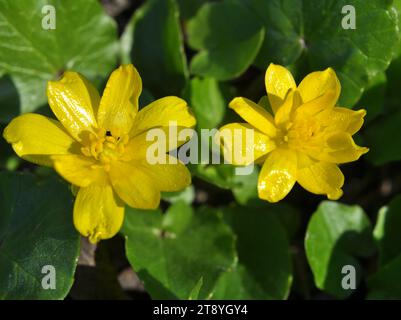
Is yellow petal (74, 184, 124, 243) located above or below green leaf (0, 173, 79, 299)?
above

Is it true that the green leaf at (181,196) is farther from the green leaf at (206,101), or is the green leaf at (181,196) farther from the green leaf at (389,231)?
the green leaf at (389,231)

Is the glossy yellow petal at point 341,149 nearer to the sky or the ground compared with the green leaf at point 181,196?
nearer to the sky

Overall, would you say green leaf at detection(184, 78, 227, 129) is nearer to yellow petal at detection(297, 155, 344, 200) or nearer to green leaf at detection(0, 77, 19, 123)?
yellow petal at detection(297, 155, 344, 200)

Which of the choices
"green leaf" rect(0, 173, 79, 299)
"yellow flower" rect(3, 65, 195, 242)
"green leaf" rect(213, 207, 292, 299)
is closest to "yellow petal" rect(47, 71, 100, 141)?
"yellow flower" rect(3, 65, 195, 242)

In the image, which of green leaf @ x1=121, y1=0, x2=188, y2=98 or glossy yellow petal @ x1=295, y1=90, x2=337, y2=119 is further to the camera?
green leaf @ x1=121, y1=0, x2=188, y2=98

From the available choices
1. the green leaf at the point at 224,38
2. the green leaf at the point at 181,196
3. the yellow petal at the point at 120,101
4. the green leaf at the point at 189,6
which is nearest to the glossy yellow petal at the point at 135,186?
the yellow petal at the point at 120,101
